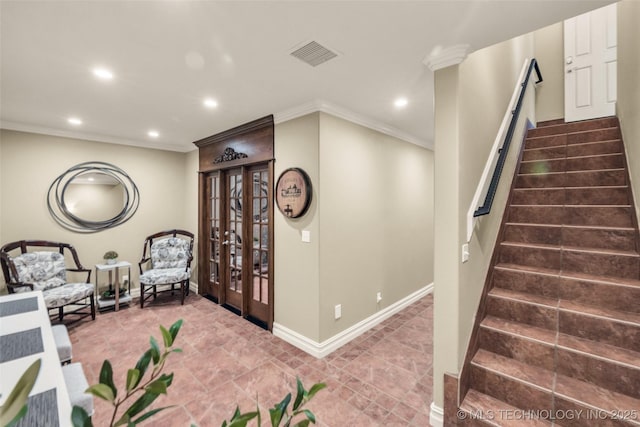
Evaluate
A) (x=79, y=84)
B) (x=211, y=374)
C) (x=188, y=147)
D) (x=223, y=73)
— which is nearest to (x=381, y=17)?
(x=223, y=73)

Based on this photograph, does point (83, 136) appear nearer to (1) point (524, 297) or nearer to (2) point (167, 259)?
(2) point (167, 259)

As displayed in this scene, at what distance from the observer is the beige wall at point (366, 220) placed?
9.35 feet

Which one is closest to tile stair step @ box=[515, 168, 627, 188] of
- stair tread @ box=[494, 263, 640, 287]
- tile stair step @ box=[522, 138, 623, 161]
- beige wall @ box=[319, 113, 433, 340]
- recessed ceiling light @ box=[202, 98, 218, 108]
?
tile stair step @ box=[522, 138, 623, 161]

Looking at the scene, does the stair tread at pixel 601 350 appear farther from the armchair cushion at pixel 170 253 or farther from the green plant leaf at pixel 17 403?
the armchair cushion at pixel 170 253

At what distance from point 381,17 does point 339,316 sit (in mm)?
2586

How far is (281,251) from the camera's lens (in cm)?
317

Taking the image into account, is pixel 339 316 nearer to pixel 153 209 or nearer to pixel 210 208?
pixel 210 208

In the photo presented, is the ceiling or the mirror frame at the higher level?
A: the ceiling

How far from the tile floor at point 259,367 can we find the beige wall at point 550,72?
3.92 metres

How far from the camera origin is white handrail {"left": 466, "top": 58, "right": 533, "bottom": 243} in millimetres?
2025

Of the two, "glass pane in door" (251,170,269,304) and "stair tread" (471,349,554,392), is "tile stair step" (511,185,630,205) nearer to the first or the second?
"stair tread" (471,349,554,392)

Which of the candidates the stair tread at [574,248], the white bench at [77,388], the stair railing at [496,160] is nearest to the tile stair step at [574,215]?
the stair tread at [574,248]

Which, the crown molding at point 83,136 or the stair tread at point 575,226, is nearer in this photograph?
the stair tread at point 575,226

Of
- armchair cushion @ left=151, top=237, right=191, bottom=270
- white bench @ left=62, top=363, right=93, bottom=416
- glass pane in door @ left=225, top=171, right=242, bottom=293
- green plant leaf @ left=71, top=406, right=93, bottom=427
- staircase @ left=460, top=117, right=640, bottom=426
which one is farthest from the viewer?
armchair cushion @ left=151, top=237, right=191, bottom=270
